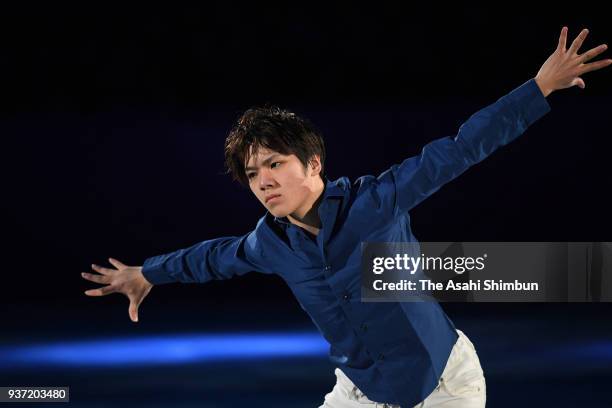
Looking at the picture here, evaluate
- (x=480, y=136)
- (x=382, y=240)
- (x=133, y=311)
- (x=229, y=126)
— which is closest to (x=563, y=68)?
(x=480, y=136)

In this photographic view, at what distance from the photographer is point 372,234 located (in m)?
2.57

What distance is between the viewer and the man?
8.06ft

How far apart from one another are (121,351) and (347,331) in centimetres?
394

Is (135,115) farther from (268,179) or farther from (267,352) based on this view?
(268,179)

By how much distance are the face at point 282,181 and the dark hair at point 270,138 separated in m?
0.03

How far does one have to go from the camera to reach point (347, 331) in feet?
8.68

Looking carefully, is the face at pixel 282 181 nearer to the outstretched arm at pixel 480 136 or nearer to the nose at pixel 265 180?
the nose at pixel 265 180

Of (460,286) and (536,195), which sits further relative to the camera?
(536,195)

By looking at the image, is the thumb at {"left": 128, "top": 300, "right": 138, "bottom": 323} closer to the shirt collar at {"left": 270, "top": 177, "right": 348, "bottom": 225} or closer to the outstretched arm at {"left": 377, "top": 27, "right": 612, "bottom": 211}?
the shirt collar at {"left": 270, "top": 177, "right": 348, "bottom": 225}

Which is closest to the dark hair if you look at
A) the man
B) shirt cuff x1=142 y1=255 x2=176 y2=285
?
the man

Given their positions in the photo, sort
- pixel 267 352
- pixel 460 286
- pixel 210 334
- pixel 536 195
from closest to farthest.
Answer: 1. pixel 460 286
2. pixel 267 352
3. pixel 210 334
4. pixel 536 195

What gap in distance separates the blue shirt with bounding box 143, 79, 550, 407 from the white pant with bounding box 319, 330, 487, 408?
0.03m

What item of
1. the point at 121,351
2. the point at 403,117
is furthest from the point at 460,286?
the point at 403,117

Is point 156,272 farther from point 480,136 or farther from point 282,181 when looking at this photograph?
point 480,136
